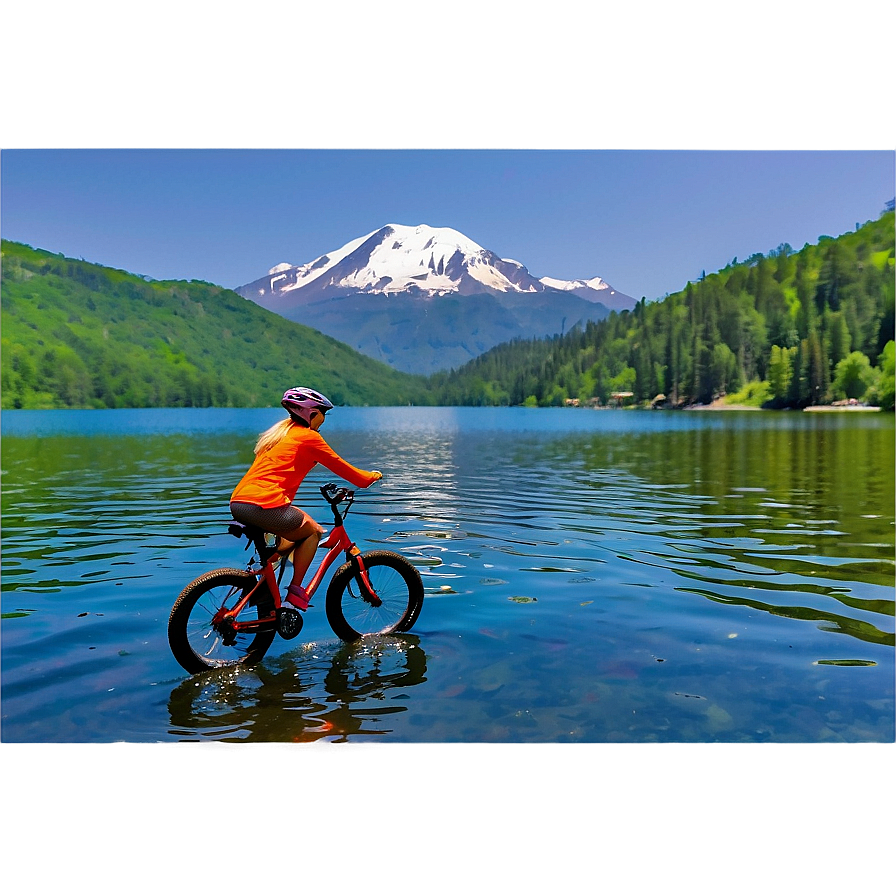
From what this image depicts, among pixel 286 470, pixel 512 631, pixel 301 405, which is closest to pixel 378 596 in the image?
pixel 512 631

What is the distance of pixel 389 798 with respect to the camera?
5867mm

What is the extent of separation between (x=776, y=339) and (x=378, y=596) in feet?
526

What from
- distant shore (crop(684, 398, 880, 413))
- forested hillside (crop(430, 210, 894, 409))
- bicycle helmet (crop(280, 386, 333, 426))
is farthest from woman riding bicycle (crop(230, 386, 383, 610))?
distant shore (crop(684, 398, 880, 413))

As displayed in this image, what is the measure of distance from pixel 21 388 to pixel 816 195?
194m

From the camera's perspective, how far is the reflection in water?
6605 mm

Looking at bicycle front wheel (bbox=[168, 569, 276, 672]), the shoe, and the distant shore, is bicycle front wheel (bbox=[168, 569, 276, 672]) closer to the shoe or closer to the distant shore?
the shoe

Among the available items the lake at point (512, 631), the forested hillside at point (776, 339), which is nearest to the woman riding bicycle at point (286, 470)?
the lake at point (512, 631)

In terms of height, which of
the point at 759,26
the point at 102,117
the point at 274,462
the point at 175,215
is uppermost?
the point at 175,215

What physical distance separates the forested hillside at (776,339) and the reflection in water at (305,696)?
108m

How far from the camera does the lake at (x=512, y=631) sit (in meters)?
6.82

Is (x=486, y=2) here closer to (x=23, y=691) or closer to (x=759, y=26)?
(x=759, y=26)

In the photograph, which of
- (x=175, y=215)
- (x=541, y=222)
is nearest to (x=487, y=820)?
(x=541, y=222)

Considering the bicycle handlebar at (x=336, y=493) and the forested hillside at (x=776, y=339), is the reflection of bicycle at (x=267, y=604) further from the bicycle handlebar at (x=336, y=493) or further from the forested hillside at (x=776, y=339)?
the forested hillside at (x=776, y=339)

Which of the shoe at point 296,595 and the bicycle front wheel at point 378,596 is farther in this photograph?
the bicycle front wheel at point 378,596
